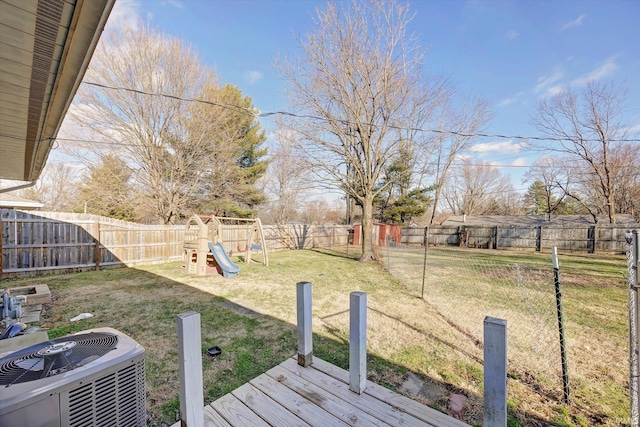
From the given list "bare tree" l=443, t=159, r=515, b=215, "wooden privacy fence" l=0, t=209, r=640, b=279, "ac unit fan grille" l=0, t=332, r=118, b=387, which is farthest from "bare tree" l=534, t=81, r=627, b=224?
"ac unit fan grille" l=0, t=332, r=118, b=387

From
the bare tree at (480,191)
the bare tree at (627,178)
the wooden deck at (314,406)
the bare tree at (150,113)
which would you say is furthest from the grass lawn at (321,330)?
the bare tree at (480,191)

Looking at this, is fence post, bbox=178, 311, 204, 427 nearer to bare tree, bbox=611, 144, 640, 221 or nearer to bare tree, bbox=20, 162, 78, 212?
bare tree, bbox=611, 144, 640, 221

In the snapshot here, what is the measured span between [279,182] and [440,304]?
56.2 feet

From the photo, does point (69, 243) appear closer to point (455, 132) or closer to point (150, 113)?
point (150, 113)

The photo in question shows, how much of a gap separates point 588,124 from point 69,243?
22.2m

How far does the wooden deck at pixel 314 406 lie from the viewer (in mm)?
1720

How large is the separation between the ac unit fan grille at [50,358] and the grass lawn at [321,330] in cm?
88

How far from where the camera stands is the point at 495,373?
1394 mm

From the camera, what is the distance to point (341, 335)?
3484mm

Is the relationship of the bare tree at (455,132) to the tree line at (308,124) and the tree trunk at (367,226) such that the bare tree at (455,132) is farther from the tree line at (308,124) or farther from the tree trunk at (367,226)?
the tree trunk at (367,226)

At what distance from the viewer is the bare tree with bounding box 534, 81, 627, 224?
12.9m

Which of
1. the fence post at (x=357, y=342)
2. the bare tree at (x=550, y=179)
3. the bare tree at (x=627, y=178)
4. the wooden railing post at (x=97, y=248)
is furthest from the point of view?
the bare tree at (x=550, y=179)

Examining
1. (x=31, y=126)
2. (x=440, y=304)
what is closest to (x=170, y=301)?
(x=31, y=126)

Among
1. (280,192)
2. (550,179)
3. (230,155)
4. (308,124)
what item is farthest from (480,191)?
(230,155)
